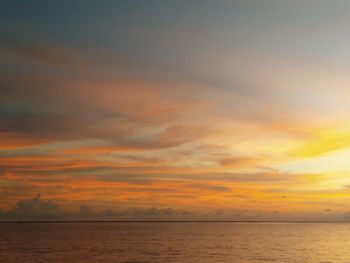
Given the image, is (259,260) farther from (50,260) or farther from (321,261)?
(50,260)

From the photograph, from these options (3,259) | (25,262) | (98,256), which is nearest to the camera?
(25,262)

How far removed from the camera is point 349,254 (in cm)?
11075

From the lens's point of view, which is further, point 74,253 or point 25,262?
point 74,253

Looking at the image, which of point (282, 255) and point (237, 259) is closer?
point (237, 259)

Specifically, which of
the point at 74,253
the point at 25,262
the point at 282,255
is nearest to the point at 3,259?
the point at 25,262

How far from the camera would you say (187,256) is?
10019cm

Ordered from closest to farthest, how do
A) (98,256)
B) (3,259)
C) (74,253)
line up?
1. (3,259)
2. (98,256)
3. (74,253)

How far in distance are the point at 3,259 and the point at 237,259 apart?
2060 inches

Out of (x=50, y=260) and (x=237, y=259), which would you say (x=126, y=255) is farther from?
(x=237, y=259)

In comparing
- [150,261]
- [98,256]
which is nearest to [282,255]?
[150,261]

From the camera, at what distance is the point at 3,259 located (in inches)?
3713

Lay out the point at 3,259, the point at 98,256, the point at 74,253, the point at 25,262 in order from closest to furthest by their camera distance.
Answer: the point at 25,262
the point at 3,259
the point at 98,256
the point at 74,253

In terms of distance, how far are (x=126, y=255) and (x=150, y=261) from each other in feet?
44.8

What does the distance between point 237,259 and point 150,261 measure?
19772 millimetres
